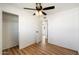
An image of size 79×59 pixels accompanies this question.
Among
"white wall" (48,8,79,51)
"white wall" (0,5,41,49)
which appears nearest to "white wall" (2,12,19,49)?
"white wall" (0,5,41,49)

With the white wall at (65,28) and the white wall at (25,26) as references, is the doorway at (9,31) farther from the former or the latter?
the white wall at (65,28)

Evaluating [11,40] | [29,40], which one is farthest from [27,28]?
[11,40]

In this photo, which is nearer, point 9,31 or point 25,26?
point 9,31

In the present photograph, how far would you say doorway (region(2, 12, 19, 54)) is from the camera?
13.3 ft

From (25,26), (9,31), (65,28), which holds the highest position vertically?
(25,26)

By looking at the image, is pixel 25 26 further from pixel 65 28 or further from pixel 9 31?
pixel 65 28

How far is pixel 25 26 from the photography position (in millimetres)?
4641

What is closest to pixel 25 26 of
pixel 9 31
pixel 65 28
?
pixel 9 31

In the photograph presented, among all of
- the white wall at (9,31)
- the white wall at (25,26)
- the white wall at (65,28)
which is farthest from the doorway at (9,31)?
the white wall at (65,28)

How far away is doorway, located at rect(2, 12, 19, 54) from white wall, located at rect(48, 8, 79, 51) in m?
2.42

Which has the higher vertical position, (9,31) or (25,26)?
(25,26)

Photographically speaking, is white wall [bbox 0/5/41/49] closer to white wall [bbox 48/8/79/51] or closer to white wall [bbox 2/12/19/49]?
white wall [bbox 2/12/19/49]

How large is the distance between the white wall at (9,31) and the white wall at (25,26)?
559 millimetres
